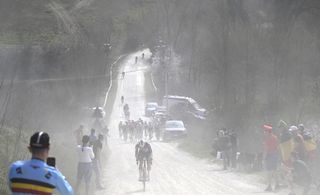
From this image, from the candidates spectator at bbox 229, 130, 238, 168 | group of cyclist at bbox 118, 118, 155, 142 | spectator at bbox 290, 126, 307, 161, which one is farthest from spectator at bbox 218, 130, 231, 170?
group of cyclist at bbox 118, 118, 155, 142

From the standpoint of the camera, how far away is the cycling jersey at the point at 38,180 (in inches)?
227

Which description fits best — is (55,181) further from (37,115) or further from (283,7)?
(283,7)

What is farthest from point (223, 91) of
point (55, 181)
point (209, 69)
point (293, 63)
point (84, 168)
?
point (55, 181)

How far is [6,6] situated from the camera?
4191 centimetres

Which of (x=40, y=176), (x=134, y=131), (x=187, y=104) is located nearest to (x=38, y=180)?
(x=40, y=176)

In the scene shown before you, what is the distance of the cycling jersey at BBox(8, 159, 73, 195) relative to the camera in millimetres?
5773

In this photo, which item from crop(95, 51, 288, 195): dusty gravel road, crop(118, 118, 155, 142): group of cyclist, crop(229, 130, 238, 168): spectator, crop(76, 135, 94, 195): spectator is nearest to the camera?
crop(76, 135, 94, 195): spectator

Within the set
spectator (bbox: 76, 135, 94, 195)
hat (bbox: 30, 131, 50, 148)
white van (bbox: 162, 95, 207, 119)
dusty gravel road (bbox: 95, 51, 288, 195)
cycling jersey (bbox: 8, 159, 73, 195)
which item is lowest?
dusty gravel road (bbox: 95, 51, 288, 195)

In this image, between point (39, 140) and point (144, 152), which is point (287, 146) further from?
point (39, 140)

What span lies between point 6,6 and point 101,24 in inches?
1463

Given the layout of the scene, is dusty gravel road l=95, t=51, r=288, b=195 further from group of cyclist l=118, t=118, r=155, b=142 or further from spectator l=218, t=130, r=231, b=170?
group of cyclist l=118, t=118, r=155, b=142

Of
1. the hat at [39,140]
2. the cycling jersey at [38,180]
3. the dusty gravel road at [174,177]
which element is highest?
the hat at [39,140]

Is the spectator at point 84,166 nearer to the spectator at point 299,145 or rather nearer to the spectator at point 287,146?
the spectator at point 287,146

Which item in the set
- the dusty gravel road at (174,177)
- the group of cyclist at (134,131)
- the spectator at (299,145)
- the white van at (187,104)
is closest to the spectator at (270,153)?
the dusty gravel road at (174,177)
